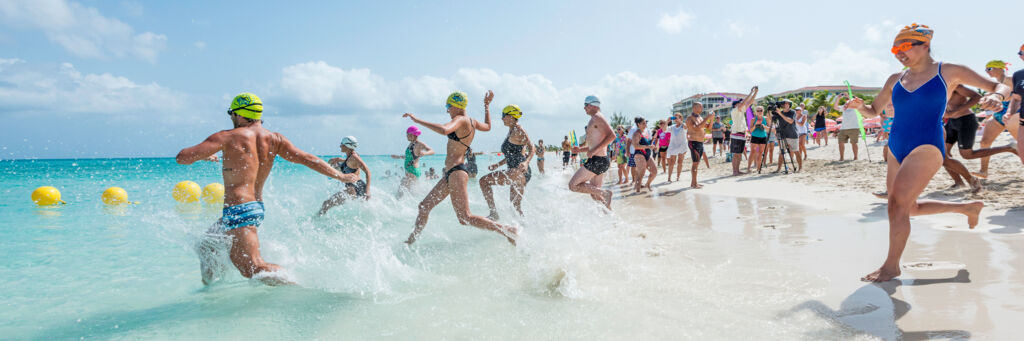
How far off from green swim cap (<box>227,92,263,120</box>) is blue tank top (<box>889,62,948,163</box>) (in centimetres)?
461

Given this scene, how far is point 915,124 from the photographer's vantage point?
3.21 m

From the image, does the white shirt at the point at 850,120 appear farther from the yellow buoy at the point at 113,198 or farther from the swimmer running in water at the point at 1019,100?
the yellow buoy at the point at 113,198

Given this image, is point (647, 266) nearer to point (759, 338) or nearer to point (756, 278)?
point (756, 278)

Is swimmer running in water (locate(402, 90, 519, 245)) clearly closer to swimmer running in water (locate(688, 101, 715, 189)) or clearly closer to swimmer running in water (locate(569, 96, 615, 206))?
swimmer running in water (locate(569, 96, 615, 206))

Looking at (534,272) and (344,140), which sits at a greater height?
(344,140)

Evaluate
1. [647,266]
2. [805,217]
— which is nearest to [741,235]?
[805,217]

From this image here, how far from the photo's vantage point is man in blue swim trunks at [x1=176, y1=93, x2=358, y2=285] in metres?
3.31

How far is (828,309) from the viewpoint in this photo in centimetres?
282

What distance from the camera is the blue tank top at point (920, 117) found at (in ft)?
10.3

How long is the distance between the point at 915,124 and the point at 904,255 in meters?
1.22

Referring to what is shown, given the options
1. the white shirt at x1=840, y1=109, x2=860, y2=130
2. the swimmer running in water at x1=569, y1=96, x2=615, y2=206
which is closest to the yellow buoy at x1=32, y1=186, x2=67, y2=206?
the swimmer running in water at x1=569, y1=96, x2=615, y2=206

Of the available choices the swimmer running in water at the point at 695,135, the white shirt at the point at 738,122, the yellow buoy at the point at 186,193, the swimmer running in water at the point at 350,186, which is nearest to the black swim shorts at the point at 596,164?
the swimmer running in water at the point at 350,186

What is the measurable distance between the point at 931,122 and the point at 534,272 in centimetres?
288

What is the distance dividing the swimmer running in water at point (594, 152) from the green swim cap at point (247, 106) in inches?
157
